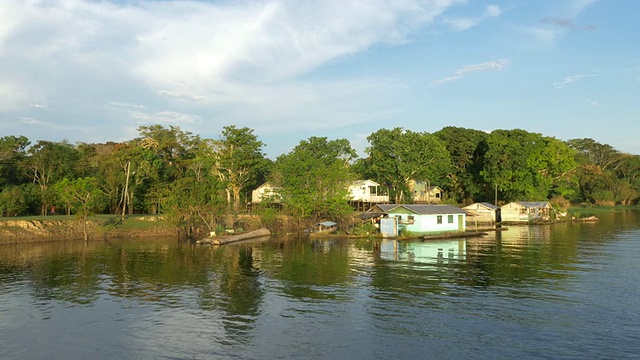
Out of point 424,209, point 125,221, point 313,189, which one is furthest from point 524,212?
point 125,221

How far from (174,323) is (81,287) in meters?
11.0

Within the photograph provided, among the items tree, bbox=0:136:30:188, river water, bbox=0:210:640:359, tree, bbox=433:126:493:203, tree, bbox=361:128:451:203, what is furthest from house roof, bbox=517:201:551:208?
tree, bbox=0:136:30:188

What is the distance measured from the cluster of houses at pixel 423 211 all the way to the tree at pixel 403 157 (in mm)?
3079

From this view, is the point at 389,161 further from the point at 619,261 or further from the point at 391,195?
the point at 619,261

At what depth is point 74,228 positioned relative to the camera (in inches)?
2101

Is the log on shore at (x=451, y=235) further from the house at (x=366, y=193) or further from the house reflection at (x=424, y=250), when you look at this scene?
the house at (x=366, y=193)

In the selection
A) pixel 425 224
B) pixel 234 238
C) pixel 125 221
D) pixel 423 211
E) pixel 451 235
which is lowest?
pixel 234 238

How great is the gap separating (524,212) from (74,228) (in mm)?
66130

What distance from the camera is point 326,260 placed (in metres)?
37.4

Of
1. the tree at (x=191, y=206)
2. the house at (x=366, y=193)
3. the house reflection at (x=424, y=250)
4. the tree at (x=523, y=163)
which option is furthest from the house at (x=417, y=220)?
the tree at (x=523, y=163)

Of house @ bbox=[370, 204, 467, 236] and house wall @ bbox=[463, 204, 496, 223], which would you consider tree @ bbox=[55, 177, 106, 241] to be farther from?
house wall @ bbox=[463, 204, 496, 223]

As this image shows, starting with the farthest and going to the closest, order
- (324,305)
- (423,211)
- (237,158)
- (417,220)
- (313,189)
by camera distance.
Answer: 1. (237,158)
2. (313,189)
3. (423,211)
4. (417,220)
5. (324,305)

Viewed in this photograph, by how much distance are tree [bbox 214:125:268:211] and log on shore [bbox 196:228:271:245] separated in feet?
54.7

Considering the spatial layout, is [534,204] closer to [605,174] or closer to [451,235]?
[451,235]
